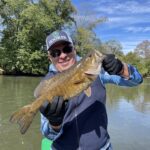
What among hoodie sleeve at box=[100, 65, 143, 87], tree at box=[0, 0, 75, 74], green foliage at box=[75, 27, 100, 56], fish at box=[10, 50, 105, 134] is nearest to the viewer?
fish at box=[10, 50, 105, 134]

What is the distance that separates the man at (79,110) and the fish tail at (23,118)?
0.19 metres

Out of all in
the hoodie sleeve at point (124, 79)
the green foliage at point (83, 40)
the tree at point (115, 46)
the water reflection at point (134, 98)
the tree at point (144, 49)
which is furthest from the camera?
the tree at point (144, 49)

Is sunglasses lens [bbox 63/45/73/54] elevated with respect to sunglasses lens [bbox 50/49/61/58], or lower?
elevated

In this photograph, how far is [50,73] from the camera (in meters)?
3.77

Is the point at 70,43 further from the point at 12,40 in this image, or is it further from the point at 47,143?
the point at 12,40

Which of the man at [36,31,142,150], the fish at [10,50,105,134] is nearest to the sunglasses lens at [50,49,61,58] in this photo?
the man at [36,31,142,150]

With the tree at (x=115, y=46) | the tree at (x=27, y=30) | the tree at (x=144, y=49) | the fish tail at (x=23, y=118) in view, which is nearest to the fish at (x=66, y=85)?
the fish tail at (x=23, y=118)

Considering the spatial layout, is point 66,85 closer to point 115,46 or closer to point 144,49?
point 115,46

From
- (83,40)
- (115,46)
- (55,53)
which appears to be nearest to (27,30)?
(83,40)

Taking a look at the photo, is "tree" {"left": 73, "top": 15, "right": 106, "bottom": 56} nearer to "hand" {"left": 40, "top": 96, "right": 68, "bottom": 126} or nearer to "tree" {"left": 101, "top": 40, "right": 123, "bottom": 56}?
"tree" {"left": 101, "top": 40, "right": 123, "bottom": 56}

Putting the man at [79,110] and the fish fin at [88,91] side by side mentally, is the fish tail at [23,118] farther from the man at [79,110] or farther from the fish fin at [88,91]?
the fish fin at [88,91]

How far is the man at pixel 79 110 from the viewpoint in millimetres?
3396

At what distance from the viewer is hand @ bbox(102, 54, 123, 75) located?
10.8 ft

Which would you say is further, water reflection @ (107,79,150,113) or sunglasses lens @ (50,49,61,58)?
water reflection @ (107,79,150,113)
